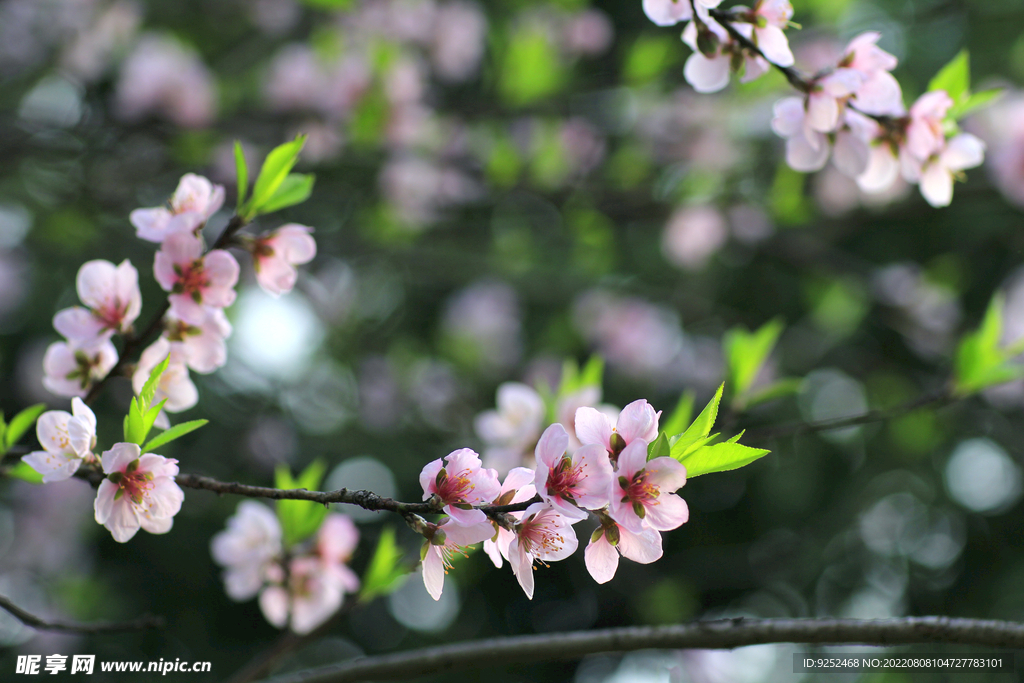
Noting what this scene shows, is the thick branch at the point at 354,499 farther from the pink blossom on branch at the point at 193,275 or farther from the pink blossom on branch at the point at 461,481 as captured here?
the pink blossom on branch at the point at 193,275

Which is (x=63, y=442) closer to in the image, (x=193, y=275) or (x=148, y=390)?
(x=148, y=390)

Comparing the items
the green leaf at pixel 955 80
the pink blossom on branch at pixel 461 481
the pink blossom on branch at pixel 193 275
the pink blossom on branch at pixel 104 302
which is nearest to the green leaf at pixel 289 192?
the pink blossom on branch at pixel 193 275

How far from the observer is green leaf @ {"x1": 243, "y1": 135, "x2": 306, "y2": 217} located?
50.4 inches

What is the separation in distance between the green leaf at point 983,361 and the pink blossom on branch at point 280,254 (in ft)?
5.06

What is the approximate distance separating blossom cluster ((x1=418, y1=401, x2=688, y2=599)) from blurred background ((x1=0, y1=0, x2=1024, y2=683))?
7.48 ft

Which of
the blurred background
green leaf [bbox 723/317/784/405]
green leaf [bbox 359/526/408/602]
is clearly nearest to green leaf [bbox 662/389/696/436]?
green leaf [bbox 723/317/784/405]

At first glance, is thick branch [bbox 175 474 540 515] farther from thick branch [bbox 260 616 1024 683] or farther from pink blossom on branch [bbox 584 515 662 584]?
thick branch [bbox 260 616 1024 683]

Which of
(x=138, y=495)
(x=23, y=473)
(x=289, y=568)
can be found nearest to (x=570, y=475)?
(x=138, y=495)

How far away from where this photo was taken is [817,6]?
301 centimetres

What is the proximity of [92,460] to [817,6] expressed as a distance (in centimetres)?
321

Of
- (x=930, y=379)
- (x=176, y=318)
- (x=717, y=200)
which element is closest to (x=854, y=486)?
(x=930, y=379)

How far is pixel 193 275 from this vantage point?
1.22m

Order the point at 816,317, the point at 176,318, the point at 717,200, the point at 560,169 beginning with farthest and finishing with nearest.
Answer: the point at 816,317 < the point at 560,169 < the point at 717,200 < the point at 176,318

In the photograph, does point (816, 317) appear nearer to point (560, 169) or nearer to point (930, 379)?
point (930, 379)
